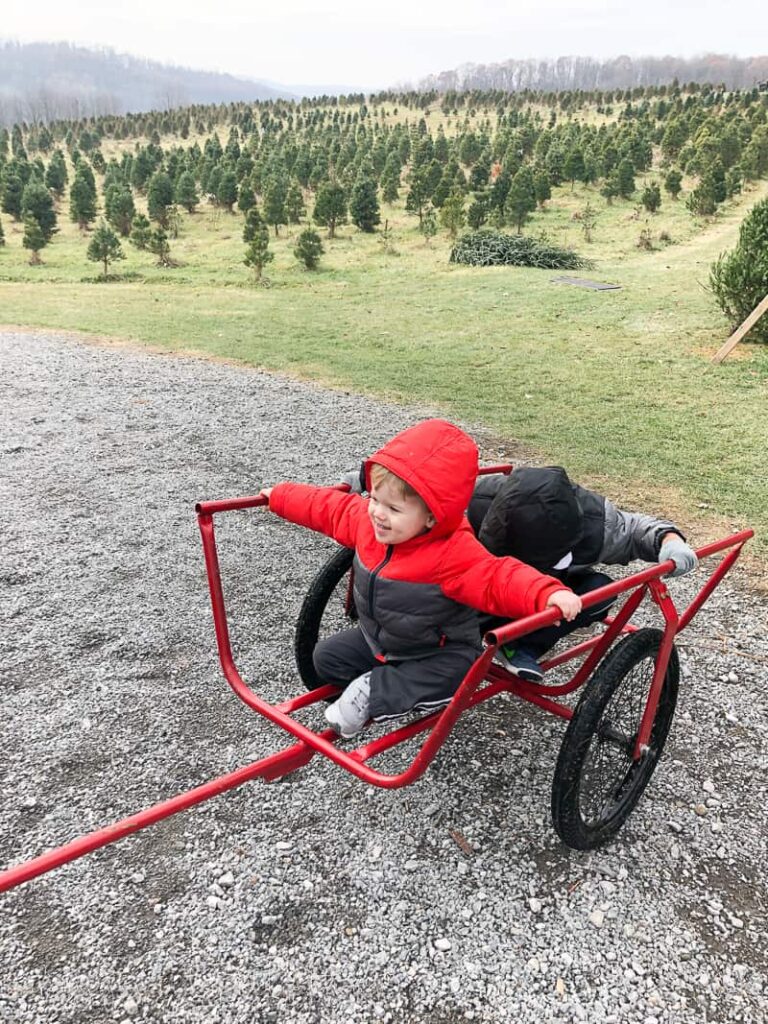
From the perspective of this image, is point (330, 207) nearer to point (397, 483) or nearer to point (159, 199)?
point (159, 199)

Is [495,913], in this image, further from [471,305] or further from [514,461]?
[471,305]

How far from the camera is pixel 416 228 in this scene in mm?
21734

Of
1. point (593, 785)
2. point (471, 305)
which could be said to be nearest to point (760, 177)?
point (471, 305)

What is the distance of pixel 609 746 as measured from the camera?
9.21 ft

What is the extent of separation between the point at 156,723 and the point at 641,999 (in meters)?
2.12

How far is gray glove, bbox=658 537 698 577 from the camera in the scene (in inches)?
96.2

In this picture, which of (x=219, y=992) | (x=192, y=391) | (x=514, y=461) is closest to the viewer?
(x=219, y=992)

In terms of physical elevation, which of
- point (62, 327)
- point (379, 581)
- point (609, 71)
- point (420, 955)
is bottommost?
point (62, 327)

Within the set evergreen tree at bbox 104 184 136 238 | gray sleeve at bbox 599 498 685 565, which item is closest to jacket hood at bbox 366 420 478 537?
gray sleeve at bbox 599 498 685 565

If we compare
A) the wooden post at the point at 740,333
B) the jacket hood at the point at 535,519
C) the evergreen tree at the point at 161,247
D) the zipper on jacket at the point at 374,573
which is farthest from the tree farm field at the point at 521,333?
the zipper on jacket at the point at 374,573

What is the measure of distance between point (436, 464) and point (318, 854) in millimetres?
1466

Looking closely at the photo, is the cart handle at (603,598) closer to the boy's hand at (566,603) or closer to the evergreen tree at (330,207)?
the boy's hand at (566,603)

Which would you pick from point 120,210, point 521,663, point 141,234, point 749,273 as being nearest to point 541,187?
point 141,234

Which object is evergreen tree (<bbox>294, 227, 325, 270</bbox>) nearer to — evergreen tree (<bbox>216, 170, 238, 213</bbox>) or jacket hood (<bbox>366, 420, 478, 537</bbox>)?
evergreen tree (<bbox>216, 170, 238, 213</bbox>)
